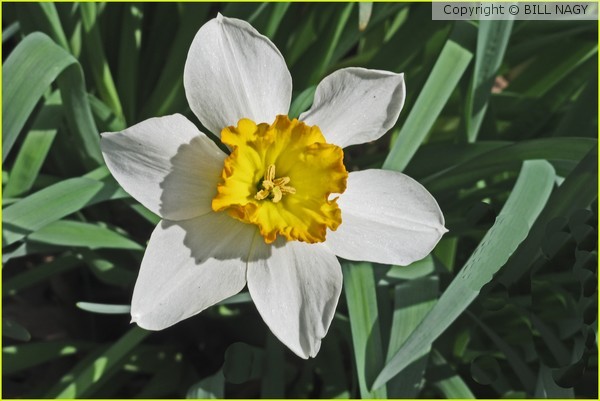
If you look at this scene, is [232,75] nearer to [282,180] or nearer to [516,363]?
[282,180]

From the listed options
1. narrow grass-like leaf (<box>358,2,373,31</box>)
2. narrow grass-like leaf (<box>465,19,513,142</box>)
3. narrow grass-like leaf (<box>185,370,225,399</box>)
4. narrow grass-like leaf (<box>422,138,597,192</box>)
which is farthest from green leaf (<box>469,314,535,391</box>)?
narrow grass-like leaf (<box>358,2,373,31</box>)

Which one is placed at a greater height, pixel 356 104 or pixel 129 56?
pixel 356 104

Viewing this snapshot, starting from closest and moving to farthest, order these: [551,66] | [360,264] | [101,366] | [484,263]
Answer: [484,263]
[360,264]
[101,366]
[551,66]

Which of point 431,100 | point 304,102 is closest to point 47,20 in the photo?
point 304,102

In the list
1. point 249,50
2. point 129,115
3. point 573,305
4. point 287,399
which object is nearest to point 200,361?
point 287,399

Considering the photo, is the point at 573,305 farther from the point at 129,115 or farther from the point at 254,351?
the point at 129,115

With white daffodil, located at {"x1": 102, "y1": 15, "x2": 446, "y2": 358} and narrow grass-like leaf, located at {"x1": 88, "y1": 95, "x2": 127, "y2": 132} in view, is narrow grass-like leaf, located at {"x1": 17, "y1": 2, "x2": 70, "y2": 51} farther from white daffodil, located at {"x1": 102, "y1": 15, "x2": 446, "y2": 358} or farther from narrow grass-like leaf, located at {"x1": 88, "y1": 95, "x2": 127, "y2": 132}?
white daffodil, located at {"x1": 102, "y1": 15, "x2": 446, "y2": 358}

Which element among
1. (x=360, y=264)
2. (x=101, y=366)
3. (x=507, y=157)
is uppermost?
(x=507, y=157)
